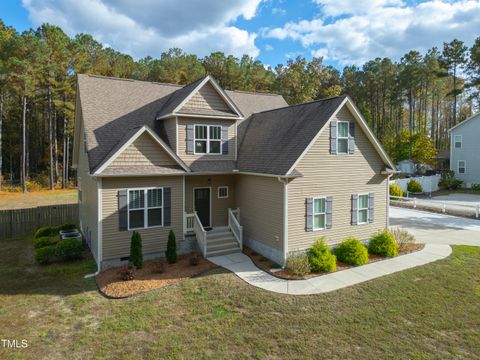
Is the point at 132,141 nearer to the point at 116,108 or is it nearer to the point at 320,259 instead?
the point at 116,108

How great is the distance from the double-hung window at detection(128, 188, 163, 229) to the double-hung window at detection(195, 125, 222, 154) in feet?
9.93

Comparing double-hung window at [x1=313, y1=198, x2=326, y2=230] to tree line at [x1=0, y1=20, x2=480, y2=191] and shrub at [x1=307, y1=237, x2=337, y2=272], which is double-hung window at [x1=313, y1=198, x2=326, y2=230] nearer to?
shrub at [x1=307, y1=237, x2=337, y2=272]

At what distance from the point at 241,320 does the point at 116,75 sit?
130ft

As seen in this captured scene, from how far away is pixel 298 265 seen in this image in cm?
1174

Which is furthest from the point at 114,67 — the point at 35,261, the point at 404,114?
the point at 404,114

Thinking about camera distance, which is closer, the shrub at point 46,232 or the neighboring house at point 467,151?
the shrub at point 46,232

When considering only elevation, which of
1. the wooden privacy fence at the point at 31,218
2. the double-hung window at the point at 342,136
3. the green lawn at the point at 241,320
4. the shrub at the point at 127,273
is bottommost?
the green lawn at the point at 241,320

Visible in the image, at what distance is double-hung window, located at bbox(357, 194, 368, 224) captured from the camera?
14.7 m

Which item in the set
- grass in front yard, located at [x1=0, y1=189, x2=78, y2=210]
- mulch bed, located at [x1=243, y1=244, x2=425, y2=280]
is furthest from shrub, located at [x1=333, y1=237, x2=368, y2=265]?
grass in front yard, located at [x1=0, y1=189, x2=78, y2=210]

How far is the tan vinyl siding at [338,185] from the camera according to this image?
41.8 feet

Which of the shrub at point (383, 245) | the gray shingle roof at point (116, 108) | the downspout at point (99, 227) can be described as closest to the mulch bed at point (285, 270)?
the shrub at point (383, 245)

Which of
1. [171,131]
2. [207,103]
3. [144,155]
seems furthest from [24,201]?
[207,103]

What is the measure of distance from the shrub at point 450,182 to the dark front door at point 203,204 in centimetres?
3170

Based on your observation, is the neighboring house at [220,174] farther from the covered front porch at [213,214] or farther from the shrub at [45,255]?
the shrub at [45,255]
